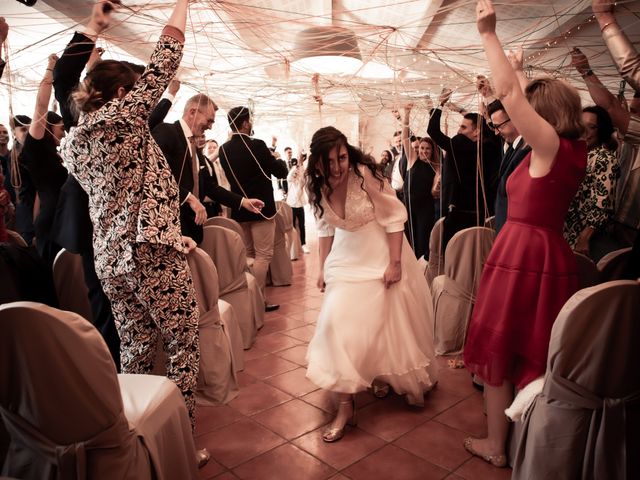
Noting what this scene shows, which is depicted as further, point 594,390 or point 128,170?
point 128,170

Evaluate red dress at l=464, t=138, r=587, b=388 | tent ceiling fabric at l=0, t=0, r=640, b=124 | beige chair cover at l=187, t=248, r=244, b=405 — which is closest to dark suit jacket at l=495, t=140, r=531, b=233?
red dress at l=464, t=138, r=587, b=388

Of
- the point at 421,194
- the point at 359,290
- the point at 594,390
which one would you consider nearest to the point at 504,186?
the point at 359,290

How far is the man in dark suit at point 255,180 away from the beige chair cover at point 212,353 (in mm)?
1484

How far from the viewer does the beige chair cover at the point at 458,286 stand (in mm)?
2879

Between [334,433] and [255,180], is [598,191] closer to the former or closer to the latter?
Answer: [334,433]

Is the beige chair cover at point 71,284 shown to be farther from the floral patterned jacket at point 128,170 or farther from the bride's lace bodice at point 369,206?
the bride's lace bodice at point 369,206

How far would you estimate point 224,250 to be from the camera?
10.1 ft

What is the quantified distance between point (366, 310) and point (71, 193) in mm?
1405

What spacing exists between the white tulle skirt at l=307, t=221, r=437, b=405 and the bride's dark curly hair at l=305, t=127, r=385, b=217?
22cm

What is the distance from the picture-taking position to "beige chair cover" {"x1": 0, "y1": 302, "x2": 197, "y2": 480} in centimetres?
112

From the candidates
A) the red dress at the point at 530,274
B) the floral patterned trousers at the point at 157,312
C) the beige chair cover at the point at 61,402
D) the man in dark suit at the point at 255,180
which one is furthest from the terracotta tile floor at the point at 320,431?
the man in dark suit at the point at 255,180

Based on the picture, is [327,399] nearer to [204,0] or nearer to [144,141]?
[144,141]

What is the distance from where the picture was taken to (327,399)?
2.57 meters

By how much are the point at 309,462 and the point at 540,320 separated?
113 cm
